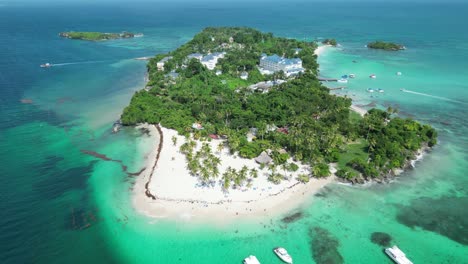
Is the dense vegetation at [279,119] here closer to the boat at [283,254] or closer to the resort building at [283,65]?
the resort building at [283,65]

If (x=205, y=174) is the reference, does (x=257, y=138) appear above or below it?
above

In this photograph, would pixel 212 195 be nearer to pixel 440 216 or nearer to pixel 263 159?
pixel 263 159

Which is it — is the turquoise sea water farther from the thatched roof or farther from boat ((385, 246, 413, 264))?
the thatched roof

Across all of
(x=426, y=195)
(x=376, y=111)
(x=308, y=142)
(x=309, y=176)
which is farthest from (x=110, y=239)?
(x=376, y=111)

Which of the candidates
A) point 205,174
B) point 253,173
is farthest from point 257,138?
point 205,174

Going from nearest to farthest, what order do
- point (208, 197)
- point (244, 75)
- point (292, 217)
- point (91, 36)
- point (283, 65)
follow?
point (292, 217) → point (208, 197) → point (244, 75) → point (283, 65) → point (91, 36)

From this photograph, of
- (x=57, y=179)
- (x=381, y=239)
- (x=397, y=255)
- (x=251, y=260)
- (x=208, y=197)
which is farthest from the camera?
(x=57, y=179)
